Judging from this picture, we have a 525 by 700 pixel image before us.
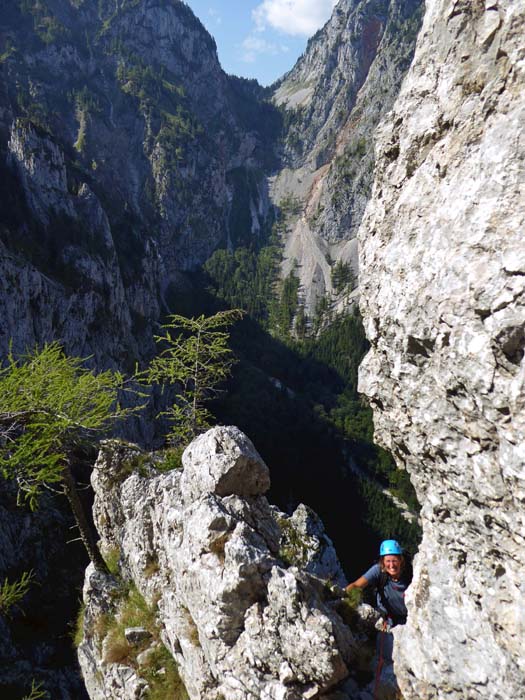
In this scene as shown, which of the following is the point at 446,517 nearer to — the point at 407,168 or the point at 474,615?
the point at 474,615

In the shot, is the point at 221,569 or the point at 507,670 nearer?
the point at 507,670

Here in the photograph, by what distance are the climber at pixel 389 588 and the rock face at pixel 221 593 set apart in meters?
0.90

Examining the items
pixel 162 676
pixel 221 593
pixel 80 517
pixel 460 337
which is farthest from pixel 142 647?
pixel 460 337

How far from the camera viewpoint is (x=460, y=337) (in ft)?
15.8

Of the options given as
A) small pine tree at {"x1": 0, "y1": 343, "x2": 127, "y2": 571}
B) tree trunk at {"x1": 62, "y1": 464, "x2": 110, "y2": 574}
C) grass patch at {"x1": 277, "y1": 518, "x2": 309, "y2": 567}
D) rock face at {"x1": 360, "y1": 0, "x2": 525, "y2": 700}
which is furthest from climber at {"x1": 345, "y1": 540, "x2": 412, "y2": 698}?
tree trunk at {"x1": 62, "y1": 464, "x2": 110, "y2": 574}

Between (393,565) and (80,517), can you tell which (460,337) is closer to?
(393,565)

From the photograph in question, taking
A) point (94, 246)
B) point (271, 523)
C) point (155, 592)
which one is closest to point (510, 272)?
point (271, 523)

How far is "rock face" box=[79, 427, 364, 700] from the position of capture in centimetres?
786

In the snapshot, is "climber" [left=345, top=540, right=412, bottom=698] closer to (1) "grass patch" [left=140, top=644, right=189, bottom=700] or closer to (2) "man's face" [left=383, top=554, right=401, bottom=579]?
(2) "man's face" [left=383, top=554, right=401, bottom=579]

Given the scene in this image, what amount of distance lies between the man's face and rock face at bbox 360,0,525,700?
2.37 metres

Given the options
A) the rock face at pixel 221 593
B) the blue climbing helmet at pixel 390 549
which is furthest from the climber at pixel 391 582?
the rock face at pixel 221 593

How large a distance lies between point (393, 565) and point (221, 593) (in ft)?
12.5

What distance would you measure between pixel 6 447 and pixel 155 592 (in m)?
6.19

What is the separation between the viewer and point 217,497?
10359mm
